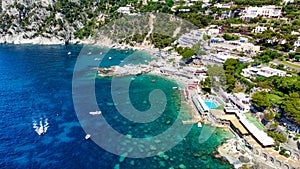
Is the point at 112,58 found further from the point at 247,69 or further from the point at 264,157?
the point at 264,157

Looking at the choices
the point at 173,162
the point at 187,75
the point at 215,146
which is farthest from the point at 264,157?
the point at 187,75

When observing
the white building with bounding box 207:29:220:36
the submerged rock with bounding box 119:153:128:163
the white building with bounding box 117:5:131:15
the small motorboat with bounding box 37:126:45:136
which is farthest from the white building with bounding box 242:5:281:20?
the small motorboat with bounding box 37:126:45:136

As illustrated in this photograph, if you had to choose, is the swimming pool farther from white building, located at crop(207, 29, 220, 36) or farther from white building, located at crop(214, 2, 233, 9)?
white building, located at crop(214, 2, 233, 9)

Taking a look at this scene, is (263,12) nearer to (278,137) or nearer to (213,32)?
(213,32)

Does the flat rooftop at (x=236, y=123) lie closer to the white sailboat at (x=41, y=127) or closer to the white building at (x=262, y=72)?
the white building at (x=262, y=72)

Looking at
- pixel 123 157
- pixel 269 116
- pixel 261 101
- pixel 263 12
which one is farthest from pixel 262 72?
pixel 263 12
